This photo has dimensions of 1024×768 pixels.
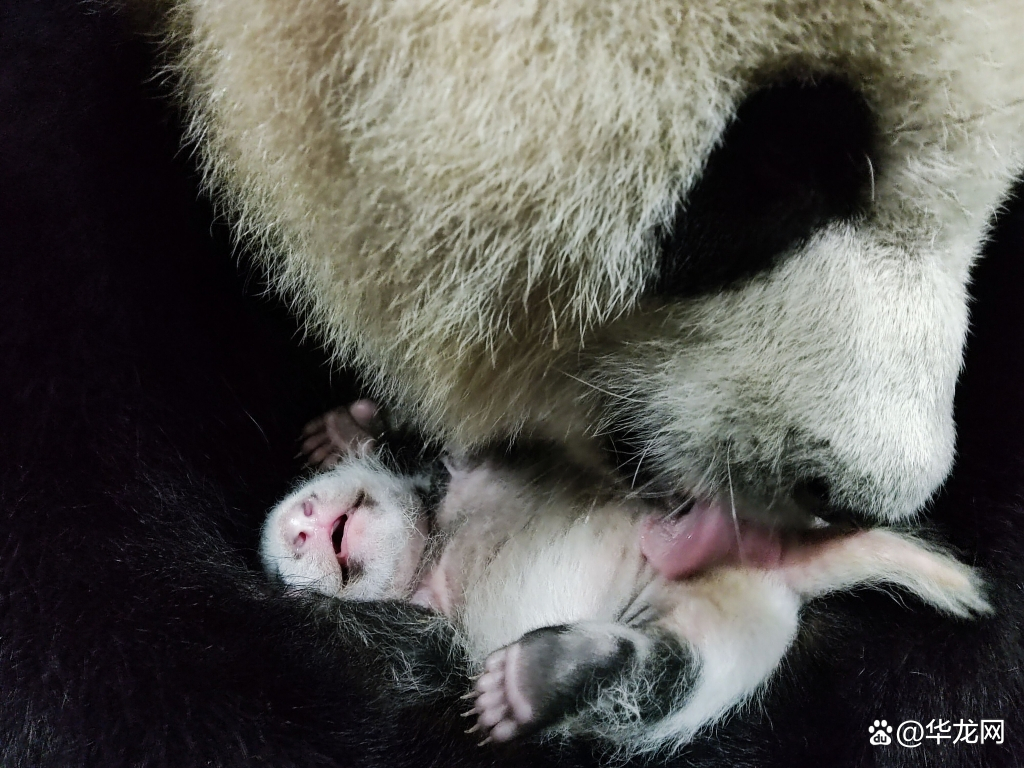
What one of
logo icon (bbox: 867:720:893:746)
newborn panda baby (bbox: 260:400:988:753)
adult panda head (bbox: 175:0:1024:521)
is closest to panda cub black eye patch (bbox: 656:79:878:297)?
adult panda head (bbox: 175:0:1024:521)

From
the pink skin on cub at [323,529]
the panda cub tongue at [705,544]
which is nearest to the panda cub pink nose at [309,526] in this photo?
the pink skin on cub at [323,529]

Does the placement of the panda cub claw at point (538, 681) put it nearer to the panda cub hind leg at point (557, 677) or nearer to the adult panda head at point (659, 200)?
the panda cub hind leg at point (557, 677)

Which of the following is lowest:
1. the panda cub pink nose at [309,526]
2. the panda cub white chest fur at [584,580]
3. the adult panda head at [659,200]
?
the panda cub white chest fur at [584,580]

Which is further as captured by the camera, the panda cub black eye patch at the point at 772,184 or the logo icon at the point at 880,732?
the logo icon at the point at 880,732

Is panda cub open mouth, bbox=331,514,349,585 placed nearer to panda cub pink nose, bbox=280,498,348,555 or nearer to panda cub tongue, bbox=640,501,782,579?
panda cub pink nose, bbox=280,498,348,555

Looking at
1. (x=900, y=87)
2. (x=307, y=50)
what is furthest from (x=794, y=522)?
(x=307, y=50)


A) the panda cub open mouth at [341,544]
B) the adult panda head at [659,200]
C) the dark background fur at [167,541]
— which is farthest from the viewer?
the panda cub open mouth at [341,544]
